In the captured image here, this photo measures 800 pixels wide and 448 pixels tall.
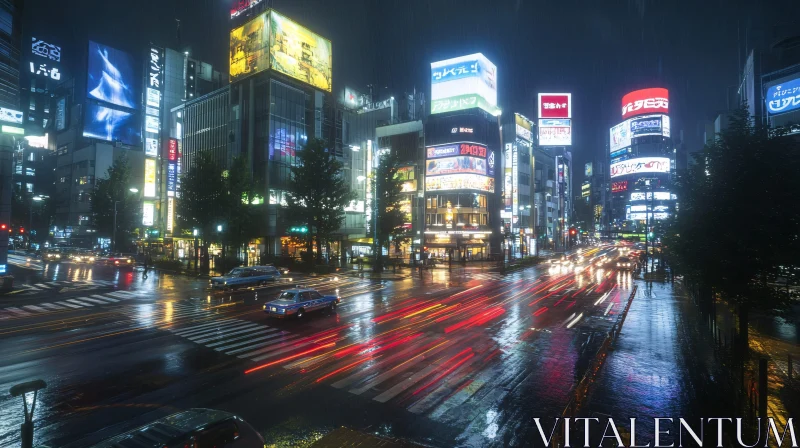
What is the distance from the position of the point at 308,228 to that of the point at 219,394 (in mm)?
36632

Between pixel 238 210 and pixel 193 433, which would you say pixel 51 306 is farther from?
pixel 193 433

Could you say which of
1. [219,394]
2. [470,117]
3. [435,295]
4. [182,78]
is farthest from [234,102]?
[219,394]

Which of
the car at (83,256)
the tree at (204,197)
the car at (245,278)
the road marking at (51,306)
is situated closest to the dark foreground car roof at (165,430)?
the road marking at (51,306)

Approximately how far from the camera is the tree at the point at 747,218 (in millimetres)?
11625

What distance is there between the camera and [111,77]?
71188 mm

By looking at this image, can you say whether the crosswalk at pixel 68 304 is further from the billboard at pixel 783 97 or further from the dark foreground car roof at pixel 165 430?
the billboard at pixel 783 97

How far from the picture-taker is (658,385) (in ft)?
36.6

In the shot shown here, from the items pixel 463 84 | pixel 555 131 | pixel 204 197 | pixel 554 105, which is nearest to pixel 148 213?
pixel 204 197

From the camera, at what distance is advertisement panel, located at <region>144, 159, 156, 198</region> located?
187ft

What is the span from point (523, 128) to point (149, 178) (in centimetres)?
7372

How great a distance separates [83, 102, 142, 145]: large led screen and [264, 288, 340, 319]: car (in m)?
72.0

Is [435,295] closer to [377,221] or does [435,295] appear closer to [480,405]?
[480,405]

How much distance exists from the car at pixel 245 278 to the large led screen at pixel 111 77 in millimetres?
61405

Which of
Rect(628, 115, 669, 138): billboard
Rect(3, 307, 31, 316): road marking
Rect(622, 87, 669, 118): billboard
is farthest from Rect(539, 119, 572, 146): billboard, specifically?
Rect(3, 307, 31, 316): road marking
